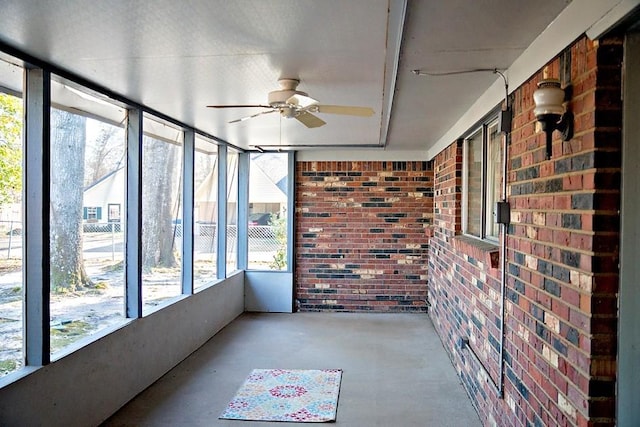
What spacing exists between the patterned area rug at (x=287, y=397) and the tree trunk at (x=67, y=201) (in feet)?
4.87

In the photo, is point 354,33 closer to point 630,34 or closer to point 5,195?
point 630,34

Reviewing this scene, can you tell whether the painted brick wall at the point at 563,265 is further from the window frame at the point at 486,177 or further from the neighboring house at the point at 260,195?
the neighboring house at the point at 260,195

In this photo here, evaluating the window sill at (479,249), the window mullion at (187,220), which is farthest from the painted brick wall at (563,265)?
the window mullion at (187,220)

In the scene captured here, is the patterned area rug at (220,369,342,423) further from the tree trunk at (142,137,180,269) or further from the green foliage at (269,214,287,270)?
the green foliage at (269,214,287,270)

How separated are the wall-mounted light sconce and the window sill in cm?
124

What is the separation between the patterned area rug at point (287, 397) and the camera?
3.57 meters

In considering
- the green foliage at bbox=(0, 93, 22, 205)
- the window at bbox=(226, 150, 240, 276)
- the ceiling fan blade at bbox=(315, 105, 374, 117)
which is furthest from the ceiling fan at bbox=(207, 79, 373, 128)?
the window at bbox=(226, 150, 240, 276)

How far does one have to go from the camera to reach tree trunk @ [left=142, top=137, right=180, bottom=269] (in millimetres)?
4500

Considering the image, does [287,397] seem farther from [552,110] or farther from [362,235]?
[362,235]

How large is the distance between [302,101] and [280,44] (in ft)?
1.88

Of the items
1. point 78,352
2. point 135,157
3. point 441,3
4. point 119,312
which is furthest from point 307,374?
point 441,3

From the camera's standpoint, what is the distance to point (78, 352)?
3.18 meters

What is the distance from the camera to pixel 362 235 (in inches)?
279

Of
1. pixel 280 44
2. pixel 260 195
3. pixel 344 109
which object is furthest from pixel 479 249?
pixel 260 195
